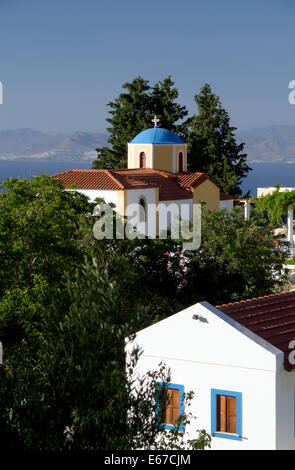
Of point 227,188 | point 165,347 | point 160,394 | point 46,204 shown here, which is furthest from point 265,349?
point 227,188

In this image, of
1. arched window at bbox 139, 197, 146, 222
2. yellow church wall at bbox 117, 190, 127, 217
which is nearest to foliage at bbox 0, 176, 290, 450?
yellow church wall at bbox 117, 190, 127, 217

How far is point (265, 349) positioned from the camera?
16062 millimetres

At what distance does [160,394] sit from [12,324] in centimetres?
1037

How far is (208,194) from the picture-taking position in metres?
59.5

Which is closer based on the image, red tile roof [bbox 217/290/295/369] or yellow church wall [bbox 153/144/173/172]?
red tile roof [bbox 217/290/295/369]

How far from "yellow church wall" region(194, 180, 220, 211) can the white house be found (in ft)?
132

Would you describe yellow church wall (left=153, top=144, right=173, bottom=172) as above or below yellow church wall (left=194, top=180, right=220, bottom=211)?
above

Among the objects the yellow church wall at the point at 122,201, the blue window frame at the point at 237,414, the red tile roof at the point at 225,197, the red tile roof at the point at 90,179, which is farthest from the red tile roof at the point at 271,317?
the red tile roof at the point at 225,197

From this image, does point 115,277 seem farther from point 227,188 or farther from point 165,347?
point 227,188

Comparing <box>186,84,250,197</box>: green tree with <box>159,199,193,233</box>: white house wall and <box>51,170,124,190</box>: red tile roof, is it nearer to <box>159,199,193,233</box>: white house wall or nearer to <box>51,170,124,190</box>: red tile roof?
<box>159,199,193,233</box>: white house wall

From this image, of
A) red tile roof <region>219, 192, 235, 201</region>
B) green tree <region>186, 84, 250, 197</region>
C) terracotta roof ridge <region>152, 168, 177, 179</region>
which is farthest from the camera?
green tree <region>186, 84, 250, 197</region>

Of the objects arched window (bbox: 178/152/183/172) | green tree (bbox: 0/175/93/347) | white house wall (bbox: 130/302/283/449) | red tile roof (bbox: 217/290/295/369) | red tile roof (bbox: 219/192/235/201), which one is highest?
arched window (bbox: 178/152/183/172)

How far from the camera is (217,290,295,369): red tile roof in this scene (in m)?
17.1

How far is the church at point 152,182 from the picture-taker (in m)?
50.1
